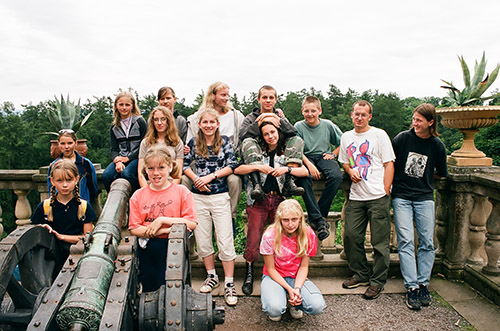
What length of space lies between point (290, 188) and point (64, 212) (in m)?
1.93

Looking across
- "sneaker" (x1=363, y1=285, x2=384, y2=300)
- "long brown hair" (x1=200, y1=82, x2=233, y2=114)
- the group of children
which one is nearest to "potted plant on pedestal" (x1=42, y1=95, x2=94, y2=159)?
the group of children

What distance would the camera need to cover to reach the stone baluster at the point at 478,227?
3734 mm

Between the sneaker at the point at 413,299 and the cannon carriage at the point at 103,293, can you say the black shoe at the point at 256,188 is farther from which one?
the sneaker at the point at 413,299

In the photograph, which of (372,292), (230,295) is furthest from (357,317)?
(230,295)

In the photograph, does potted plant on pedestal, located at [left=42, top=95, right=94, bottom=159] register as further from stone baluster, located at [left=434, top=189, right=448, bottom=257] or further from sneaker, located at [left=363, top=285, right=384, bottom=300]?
stone baluster, located at [left=434, top=189, right=448, bottom=257]

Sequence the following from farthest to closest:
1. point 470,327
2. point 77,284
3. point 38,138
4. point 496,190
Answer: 1. point 38,138
2. point 496,190
3. point 470,327
4. point 77,284

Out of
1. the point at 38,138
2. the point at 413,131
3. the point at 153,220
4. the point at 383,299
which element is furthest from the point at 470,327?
the point at 38,138

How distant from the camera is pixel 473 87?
3814 mm

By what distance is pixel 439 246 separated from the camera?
403cm

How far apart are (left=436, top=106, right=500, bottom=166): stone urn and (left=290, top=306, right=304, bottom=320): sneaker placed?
225 centimetres

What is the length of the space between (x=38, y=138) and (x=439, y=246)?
4235 cm

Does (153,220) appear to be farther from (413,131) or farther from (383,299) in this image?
(413,131)

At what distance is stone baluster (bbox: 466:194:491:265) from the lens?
373cm

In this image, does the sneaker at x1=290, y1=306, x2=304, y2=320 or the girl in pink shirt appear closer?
the girl in pink shirt
